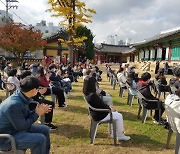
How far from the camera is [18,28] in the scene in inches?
1200

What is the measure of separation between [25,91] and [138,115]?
4.30m

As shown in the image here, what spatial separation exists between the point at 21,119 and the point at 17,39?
28180 millimetres

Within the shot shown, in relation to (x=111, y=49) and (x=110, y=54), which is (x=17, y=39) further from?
(x=111, y=49)

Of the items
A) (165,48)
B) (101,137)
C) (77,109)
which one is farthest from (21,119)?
(165,48)

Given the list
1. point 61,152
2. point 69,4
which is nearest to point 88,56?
point 69,4

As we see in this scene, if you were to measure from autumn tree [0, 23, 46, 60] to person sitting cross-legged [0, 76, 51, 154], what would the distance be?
91.1ft

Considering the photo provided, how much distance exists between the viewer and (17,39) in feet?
96.6

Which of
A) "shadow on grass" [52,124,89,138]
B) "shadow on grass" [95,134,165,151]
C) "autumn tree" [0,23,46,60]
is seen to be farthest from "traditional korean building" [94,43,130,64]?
"shadow on grass" [95,134,165,151]

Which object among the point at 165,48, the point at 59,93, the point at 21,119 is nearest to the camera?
the point at 21,119

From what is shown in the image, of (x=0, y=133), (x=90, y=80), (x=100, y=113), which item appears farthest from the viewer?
(x=90, y=80)

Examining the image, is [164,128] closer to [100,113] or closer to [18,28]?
[100,113]

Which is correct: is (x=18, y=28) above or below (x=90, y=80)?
above

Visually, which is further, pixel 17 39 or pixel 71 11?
pixel 17 39

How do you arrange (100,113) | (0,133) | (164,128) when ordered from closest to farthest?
1. (0,133)
2. (100,113)
3. (164,128)
